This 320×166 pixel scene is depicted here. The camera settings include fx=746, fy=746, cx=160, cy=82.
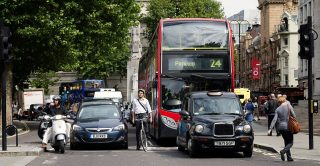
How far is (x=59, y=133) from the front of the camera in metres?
21.4

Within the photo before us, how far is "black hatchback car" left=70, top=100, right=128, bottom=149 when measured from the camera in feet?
72.8

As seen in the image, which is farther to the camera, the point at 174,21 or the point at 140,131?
the point at 174,21

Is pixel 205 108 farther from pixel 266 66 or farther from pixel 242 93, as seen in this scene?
pixel 266 66

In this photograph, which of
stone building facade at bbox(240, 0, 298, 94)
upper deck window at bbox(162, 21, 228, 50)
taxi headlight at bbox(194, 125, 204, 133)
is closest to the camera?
taxi headlight at bbox(194, 125, 204, 133)

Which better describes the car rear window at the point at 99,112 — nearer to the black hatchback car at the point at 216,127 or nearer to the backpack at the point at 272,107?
the black hatchback car at the point at 216,127

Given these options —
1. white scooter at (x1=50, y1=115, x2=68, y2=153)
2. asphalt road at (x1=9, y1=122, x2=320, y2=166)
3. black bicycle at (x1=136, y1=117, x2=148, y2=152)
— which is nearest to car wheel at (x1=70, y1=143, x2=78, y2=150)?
white scooter at (x1=50, y1=115, x2=68, y2=153)

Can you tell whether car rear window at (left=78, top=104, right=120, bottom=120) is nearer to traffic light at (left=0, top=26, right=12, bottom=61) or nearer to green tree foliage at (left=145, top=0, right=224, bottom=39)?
traffic light at (left=0, top=26, right=12, bottom=61)

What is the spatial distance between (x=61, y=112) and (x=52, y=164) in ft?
18.5

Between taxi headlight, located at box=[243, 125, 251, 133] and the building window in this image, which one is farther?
the building window

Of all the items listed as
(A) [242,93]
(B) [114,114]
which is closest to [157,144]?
(B) [114,114]

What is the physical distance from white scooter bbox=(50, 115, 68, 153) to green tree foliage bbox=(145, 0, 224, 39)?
63296 millimetres

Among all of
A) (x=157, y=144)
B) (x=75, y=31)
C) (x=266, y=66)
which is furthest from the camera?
(x=266, y=66)

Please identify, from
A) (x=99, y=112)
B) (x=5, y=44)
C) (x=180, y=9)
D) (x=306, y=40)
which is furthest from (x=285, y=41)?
(x=5, y=44)

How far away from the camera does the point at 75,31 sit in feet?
121
